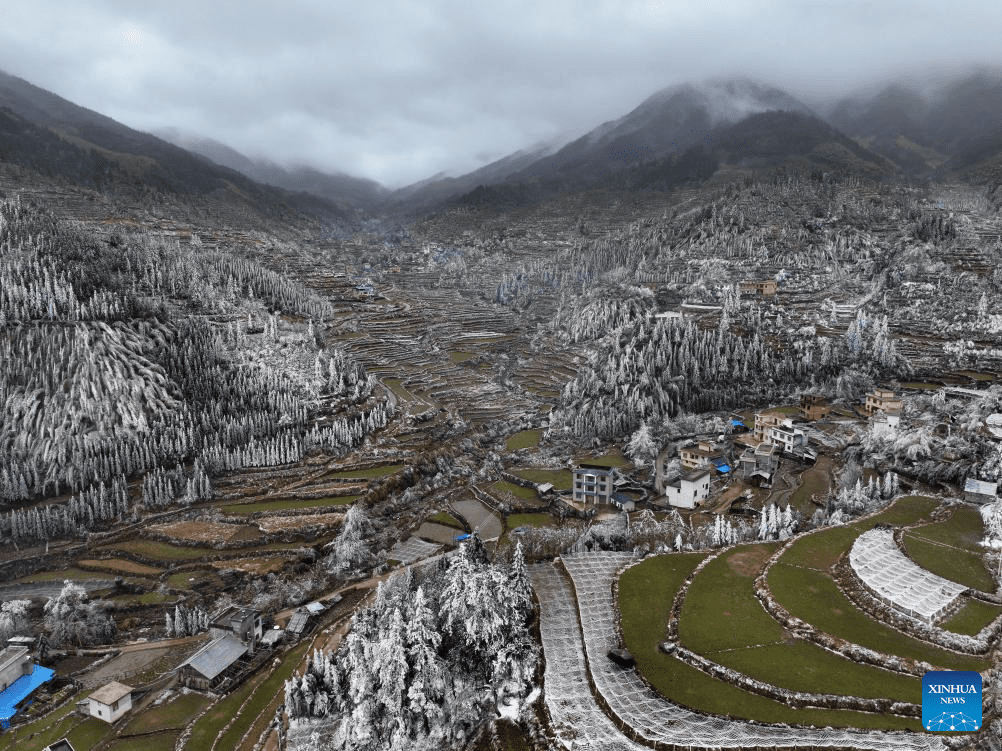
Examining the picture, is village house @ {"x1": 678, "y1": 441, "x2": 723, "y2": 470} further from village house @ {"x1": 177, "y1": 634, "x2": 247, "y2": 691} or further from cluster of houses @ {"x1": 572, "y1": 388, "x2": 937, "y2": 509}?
village house @ {"x1": 177, "y1": 634, "x2": 247, "y2": 691}

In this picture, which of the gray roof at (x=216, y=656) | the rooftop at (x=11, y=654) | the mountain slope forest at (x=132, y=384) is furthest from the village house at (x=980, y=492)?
the rooftop at (x=11, y=654)

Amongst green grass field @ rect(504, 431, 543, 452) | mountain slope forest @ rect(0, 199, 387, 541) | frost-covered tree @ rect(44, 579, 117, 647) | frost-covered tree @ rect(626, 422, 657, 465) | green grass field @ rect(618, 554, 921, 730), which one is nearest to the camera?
green grass field @ rect(618, 554, 921, 730)

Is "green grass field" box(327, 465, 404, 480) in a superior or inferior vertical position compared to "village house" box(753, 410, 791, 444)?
inferior

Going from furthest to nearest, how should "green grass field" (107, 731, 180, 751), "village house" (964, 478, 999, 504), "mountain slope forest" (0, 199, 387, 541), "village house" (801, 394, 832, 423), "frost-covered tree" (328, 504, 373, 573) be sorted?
"village house" (801, 394, 832, 423)
"mountain slope forest" (0, 199, 387, 541)
"frost-covered tree" (328, 504, 373, 573)
"village house" (964, 478, 999, 504)
"green grass field" (107, 731, 180, 751)

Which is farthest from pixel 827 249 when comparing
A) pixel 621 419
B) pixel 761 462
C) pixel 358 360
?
pixel 358 360

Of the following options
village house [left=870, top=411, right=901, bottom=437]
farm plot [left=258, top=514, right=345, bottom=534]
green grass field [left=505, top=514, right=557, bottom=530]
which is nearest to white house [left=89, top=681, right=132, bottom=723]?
farm plot [left=258, top=514, right=345, bottom=534]

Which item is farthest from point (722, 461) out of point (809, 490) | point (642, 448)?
point (642, 448)
